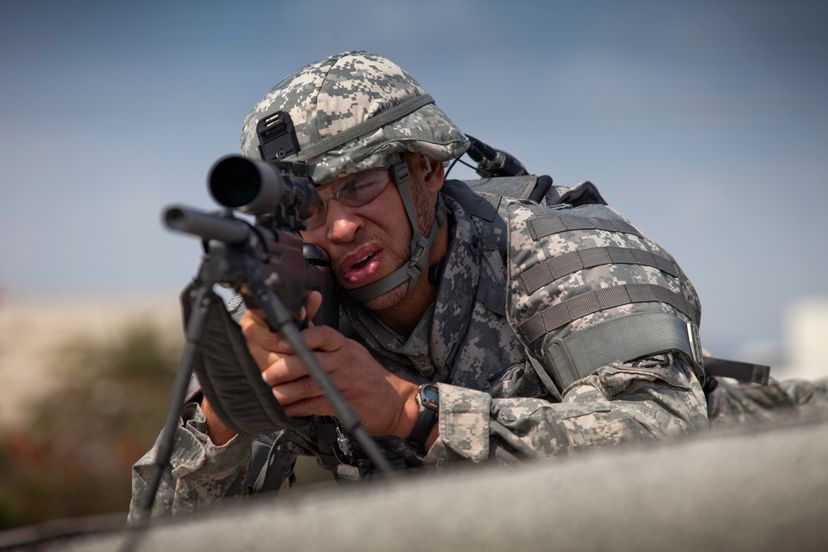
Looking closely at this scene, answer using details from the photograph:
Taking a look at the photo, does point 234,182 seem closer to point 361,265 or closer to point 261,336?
point 261,336

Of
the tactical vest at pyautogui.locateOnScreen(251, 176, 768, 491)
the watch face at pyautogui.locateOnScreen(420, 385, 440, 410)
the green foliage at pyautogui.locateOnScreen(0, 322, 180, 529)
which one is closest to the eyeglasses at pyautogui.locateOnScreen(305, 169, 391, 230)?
the tactical vest at pyautogui.locateOnScreen(251, 176, 768, 491)

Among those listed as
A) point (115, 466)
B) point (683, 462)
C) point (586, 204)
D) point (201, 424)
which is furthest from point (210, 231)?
point (115, 466)

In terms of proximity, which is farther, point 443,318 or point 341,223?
point 443,318

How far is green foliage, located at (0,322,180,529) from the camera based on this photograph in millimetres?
13656

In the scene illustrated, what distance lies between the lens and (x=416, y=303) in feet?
13.8

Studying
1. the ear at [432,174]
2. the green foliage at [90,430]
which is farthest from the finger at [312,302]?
the green foliage at [90,430]

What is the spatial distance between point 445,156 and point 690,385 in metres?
1.48

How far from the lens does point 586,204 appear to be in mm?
4473

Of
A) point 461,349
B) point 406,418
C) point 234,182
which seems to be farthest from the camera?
point 461,349

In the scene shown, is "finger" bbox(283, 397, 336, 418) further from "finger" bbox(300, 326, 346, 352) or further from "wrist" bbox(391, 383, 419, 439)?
"wrist" bbox(391, 383, 419, 439)

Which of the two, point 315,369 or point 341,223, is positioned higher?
point 341,223

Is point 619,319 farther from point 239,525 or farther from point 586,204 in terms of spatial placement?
point 239,525

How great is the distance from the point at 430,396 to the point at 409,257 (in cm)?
91

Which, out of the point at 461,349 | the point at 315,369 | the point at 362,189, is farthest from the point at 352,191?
the point at 315,369
